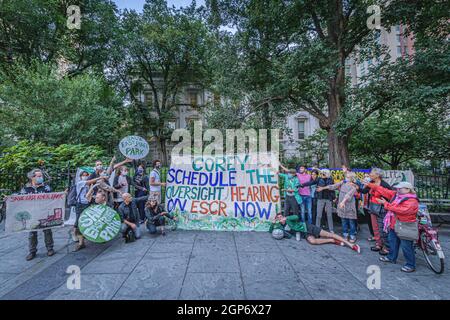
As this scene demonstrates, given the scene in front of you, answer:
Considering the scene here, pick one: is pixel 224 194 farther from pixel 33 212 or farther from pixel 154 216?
pixel 33 212

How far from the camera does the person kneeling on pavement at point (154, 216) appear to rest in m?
6.31

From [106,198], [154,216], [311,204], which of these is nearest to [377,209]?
[311,204]

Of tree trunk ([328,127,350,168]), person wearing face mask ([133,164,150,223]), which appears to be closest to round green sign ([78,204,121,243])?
person wearing face mask ([133,164,150,223])

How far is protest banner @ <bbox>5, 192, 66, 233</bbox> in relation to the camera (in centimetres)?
481

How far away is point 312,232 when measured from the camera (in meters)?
5.78

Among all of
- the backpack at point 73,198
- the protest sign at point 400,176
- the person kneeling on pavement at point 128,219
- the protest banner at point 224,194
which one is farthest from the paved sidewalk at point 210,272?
the protest sign at point 400,176

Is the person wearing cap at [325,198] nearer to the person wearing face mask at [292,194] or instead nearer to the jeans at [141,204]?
the person wearing face mask at [292,194]

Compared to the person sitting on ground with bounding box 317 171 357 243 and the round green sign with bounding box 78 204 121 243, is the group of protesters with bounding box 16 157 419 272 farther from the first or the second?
the round green sign with bounding box 78 204 121 243

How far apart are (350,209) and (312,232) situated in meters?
1.17

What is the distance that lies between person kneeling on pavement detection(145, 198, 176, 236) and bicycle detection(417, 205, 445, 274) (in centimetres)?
613

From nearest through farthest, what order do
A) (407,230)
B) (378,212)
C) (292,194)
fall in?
1. (407,230)
2. (378,212)
3. (292,194)

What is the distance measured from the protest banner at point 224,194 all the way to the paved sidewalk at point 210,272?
2.92ft
